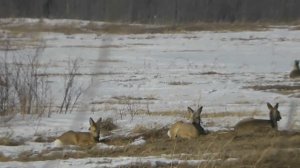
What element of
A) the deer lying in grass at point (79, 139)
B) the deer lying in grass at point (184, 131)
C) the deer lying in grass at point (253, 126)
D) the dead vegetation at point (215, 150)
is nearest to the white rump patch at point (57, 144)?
the deer lying in grass at point (79, 139)

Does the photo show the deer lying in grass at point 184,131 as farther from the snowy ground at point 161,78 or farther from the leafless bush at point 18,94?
the leafless bush at point 18,94

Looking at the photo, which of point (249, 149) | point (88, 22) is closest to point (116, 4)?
point (249, 149)

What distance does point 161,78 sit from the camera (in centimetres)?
2416

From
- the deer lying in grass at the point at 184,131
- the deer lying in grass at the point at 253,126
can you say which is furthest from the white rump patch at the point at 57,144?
the deer lying in grass at the point at 253,126

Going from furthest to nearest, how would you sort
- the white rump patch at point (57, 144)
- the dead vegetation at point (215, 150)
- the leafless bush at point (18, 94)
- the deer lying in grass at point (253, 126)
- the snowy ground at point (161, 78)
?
the leafless bush at point (18, 94) < the snowy ground at point (161, 78) < the deer lying in grass at point (253, 126) < the white rump patch at point (57, 144) < the dead vegetation at point (215, 150)

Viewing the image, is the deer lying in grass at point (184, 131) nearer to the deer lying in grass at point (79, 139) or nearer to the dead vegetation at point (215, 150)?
the dead vegetation at point (215, 150)

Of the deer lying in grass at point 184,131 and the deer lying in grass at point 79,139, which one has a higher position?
the deer lying in grass at point 184,131

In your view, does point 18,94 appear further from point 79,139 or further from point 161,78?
point 161,78

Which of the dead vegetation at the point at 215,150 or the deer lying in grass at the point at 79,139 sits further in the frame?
the deer lying in grass at the point at 79,139

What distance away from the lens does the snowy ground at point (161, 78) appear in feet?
34.5

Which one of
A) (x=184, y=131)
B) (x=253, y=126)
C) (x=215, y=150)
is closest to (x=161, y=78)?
(x=253, y=126)

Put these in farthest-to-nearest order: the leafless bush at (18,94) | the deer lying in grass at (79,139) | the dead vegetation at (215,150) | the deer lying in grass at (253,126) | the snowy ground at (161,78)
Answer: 1. the leafless bush at (18,94)
2. the snowy ground at (161,78)
3. the deer lying in grass at (253,126)
4. the deer lying in grass at (79,139)
5. the dead vegetation at (215,150)

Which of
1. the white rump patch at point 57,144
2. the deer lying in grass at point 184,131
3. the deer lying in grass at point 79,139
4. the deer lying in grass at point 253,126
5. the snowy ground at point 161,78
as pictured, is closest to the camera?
the white rump patch at point 57,144

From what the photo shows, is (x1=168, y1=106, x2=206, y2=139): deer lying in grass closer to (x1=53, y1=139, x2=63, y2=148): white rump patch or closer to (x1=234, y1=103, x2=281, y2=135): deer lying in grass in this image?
(x1=234, y1=103, x2=281, y2=135): deer lying in grass
